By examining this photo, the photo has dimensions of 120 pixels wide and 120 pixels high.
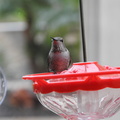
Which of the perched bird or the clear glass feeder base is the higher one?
the perched bird

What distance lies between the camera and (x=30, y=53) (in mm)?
3533

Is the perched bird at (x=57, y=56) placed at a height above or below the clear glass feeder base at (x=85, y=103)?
above

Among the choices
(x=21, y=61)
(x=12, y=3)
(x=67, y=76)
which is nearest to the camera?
(x=67, y=76)

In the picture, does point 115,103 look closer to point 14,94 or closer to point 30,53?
point 14,94

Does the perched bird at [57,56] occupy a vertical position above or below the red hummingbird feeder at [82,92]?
above

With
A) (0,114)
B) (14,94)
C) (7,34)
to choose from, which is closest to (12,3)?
(7,34)

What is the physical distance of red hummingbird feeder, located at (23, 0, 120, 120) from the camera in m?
0.53

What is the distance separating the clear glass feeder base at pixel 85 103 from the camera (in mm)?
538

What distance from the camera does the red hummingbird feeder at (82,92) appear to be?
531mm

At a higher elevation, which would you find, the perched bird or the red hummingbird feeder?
the perched bird

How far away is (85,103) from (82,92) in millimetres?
20

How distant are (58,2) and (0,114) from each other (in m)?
1.69

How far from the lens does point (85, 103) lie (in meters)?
0.54

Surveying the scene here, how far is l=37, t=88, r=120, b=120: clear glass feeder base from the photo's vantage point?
54 centimetres
